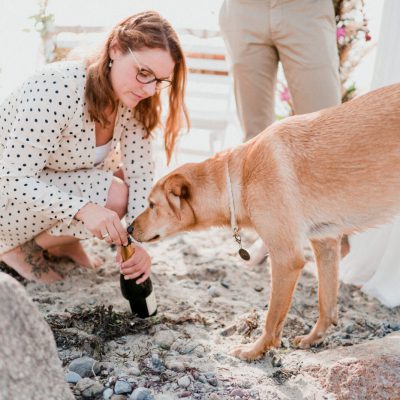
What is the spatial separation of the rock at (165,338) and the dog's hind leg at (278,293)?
0.31 metres

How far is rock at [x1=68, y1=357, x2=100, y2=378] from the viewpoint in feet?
7.50

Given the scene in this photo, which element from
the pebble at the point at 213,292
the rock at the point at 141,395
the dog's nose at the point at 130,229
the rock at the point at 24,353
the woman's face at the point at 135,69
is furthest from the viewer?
the pebble at the point at 213,292

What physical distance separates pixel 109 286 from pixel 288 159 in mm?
1431

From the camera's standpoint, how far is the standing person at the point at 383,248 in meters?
3.42

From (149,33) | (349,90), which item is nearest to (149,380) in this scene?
(149,33)

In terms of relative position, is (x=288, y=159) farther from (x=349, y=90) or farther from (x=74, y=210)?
(x=349, y=90)

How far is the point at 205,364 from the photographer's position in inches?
A: 99.0

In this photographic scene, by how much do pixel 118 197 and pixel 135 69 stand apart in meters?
0.92

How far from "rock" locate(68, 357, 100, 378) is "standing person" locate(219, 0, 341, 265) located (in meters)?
2.13

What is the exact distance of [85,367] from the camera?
Answer: 7.55 feet

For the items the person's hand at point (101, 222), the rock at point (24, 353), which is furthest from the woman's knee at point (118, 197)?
the rock at point (24, 353)

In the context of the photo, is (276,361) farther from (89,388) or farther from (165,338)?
(89,388)

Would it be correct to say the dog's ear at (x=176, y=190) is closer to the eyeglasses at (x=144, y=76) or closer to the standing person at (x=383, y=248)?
the eyeglasses at (x=144, y=76)

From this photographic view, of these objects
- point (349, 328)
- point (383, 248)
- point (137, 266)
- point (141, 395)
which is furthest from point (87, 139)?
point (383, 248)
